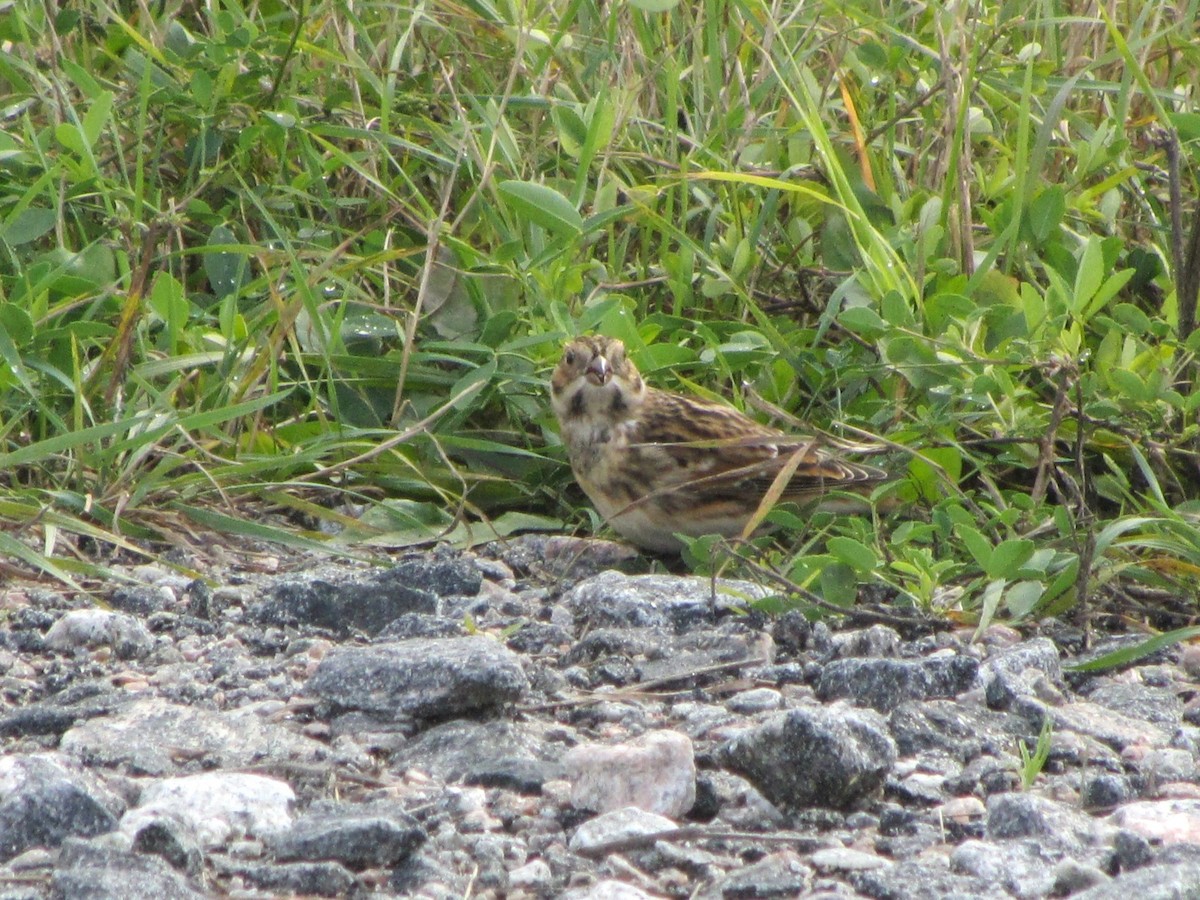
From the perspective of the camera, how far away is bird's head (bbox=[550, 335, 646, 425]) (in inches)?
193

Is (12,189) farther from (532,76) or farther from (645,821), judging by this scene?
(645,821)

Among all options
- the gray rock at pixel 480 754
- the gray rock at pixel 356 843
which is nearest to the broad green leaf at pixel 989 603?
the gray rock at pixel 480 754

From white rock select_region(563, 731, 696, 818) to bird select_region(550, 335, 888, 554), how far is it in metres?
2.03

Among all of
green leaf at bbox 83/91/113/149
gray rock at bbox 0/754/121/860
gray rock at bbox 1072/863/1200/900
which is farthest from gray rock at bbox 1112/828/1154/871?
green leaf at bbox 83/91/113/149

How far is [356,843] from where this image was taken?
2.41 metres

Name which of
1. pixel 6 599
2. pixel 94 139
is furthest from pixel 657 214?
pixel 6 599

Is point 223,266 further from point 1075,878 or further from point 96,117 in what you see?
point 1075,878

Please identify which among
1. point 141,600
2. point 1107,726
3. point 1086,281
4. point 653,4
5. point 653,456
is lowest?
point 653,456

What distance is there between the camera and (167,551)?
14.1ft

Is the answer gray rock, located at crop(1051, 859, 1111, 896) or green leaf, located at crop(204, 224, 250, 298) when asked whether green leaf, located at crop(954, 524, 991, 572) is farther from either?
green leaf, located at crop(204, 224, 250, 298)

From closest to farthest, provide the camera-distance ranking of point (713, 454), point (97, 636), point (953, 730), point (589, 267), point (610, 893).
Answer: point (610, 893)
point (953, 730)
point (97, 636)
point (713, 454)
point (589, 267)

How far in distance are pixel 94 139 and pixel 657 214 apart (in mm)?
1668

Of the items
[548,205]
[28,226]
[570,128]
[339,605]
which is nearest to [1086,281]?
[548,205]

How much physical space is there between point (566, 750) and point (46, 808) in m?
0.85
